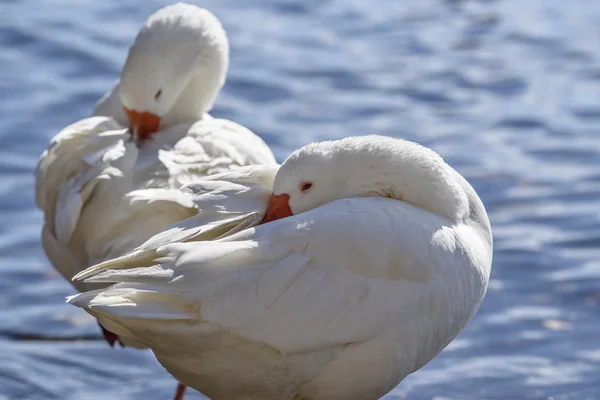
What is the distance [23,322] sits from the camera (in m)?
6.54

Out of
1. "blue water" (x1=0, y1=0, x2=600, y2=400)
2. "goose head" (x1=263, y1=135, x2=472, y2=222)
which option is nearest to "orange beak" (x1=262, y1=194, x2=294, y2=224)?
"goose head" (x1=263, y1=135, x2=472, y2=222)

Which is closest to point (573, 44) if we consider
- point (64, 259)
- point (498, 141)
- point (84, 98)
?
point (498, 141)

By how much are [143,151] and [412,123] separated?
11.6 feet

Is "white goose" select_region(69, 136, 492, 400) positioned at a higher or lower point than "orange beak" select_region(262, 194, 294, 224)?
lower

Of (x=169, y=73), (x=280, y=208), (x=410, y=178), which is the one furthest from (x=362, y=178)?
(x=169, y=73)

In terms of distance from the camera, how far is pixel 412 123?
891cm

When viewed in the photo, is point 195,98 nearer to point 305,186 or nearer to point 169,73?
point 169,73

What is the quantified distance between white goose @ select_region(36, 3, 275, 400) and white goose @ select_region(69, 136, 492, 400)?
0.60m

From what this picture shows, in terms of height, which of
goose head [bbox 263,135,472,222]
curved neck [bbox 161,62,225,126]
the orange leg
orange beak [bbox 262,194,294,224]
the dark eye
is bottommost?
the orange leg

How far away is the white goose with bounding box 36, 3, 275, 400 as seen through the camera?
17.5 feet

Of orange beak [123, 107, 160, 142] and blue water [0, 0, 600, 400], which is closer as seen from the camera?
orange beak [123, 107, 160, 142]

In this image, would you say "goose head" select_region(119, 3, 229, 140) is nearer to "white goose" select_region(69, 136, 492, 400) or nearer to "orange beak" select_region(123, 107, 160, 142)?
"orange beak" select_region(123, 107, 160, 142)

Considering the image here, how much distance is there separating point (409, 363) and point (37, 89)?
574 centimetres

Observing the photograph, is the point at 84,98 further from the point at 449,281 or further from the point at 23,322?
the point at 449,281
